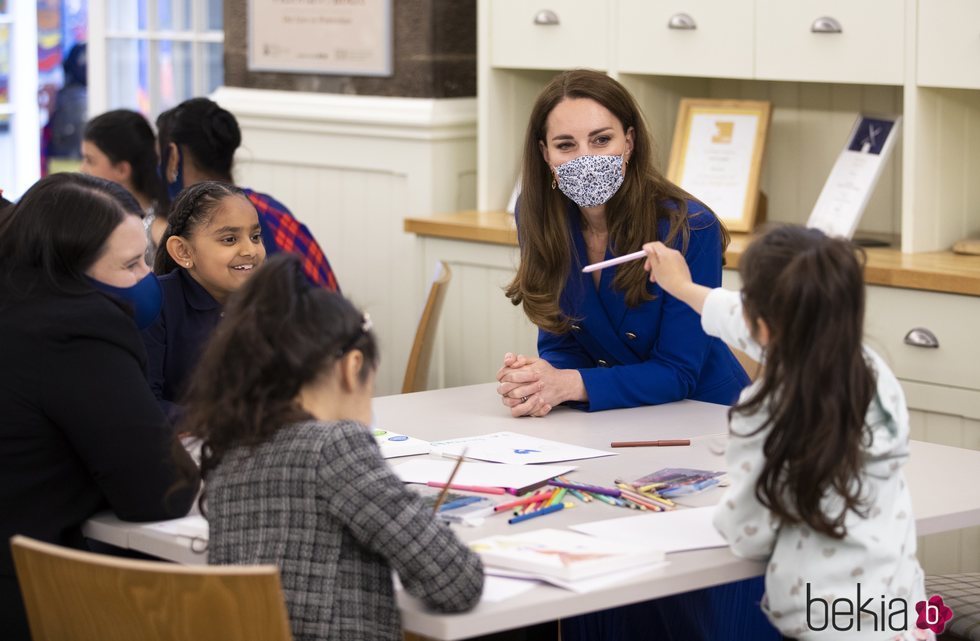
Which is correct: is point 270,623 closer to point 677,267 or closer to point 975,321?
point 677,267

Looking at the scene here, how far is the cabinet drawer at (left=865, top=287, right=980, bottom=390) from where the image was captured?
3.16m

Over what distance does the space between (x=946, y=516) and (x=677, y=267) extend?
521 millimetres

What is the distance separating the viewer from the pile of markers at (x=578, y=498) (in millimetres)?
1999

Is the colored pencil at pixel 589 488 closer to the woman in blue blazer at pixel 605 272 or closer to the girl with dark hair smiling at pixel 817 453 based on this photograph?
the girl with dark hair smiling at pixel 817 453

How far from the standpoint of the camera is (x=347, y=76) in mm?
4527

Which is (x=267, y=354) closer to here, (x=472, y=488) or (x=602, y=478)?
(x=472, y=488)

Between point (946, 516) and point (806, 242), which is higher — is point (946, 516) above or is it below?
below

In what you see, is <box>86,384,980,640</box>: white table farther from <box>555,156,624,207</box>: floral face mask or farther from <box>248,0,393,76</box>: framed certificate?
<box>248,0,393,76</box>: framed certificate

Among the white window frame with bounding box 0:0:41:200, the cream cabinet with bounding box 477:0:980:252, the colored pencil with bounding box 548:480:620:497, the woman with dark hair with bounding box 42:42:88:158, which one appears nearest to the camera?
the colored pencil with bounding box 548:480:620:497

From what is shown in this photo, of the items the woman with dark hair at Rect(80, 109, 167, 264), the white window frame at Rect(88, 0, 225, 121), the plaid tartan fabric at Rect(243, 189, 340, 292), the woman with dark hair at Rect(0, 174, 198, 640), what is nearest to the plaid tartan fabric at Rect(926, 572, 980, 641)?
the woman with dark hair at Rect(0, 174, 198, 640)

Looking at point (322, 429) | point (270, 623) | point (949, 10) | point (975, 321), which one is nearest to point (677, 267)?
point (322, 429)

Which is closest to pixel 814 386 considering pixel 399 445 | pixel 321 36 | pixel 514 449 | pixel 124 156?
pixel 514 449

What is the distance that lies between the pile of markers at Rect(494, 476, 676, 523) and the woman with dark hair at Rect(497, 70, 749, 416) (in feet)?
1.64

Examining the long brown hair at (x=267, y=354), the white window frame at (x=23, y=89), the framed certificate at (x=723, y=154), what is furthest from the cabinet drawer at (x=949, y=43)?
the white window frame at (x=23, y=89)
